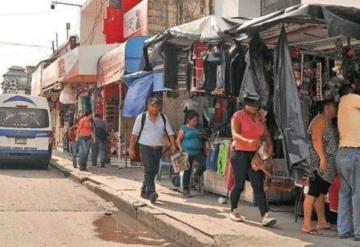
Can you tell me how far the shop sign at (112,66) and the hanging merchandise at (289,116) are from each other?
8.60 metres

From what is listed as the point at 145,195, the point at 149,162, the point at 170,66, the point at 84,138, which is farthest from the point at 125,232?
the point at 84,138

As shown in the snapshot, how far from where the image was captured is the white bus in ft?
56.7

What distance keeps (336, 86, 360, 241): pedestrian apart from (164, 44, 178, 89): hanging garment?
3.77 metres

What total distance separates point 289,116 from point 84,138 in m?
10.1

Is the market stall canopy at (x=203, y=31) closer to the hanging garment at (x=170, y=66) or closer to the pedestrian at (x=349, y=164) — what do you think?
the hanging garment at (x=170, y=66)

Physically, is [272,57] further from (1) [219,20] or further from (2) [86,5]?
(2) [86,5]

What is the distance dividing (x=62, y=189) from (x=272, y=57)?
6656mm

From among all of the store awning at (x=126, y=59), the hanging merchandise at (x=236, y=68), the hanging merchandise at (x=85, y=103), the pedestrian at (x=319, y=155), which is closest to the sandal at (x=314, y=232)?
the pedestrian at (x=319, y=155)

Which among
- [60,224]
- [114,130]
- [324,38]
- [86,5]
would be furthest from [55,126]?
[324,38]

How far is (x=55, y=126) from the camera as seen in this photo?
32.5 metres

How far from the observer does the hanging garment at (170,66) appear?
32.8 feet

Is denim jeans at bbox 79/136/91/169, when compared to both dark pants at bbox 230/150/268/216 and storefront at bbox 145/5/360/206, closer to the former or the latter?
storefront at bbox 145/5/360/206

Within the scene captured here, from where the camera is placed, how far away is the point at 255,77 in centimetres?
767

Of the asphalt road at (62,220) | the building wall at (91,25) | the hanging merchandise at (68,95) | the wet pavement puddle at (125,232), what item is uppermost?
the building wall at (91,25)
